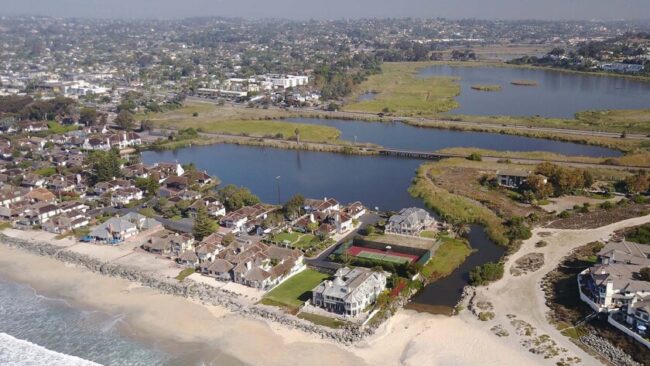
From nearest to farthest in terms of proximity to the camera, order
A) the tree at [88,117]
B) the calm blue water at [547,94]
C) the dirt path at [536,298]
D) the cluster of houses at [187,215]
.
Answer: the dirt path at [536,298], the cluster of houses at [187,215], the tree at [88,117], the calm blue water at [547,94]

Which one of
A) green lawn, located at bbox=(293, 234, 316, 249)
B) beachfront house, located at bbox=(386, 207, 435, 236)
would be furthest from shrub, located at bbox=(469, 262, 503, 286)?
green lawn, located at bbox=(293, 234, 316, 249)

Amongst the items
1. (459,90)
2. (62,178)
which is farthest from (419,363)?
(459,90)

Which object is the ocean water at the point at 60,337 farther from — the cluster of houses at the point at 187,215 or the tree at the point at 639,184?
the tree at the point at 639,184

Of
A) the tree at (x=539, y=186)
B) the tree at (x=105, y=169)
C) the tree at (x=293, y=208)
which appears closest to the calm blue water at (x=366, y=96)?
the tree at (x=105, y=169)

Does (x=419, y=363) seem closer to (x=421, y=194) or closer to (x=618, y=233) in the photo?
(x=618, y=233)

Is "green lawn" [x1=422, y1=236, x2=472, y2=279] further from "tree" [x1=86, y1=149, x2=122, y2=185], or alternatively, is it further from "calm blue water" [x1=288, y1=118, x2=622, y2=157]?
"tree" [x1=86, y1=149, x2=122, y2=185]

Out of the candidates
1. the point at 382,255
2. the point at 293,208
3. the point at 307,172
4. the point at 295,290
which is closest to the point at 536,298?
the point at 382,255

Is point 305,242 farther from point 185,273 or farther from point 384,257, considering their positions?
point 185,273
